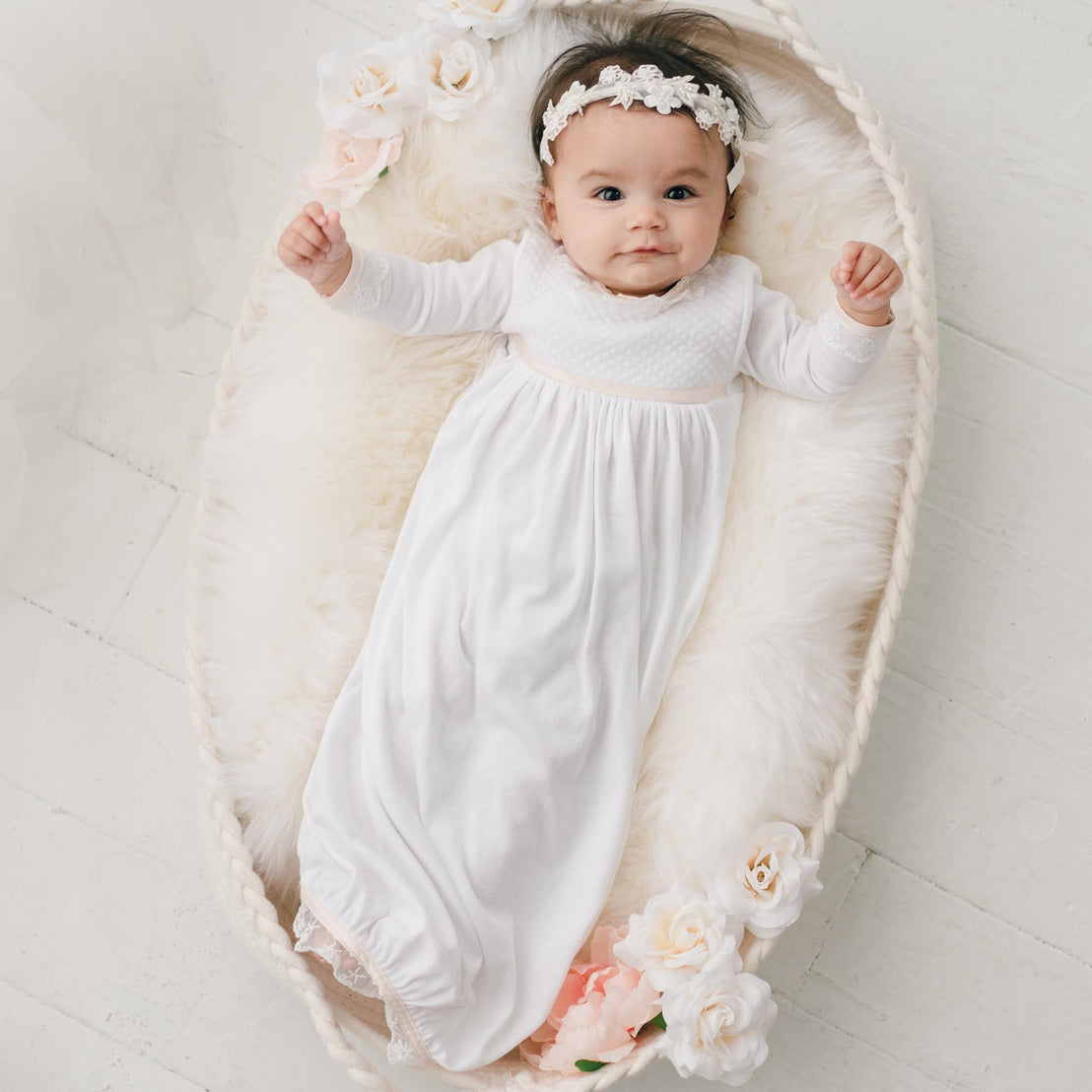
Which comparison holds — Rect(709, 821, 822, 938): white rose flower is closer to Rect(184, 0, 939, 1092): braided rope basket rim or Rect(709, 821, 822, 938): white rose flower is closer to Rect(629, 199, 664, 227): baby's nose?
Rect(184, 0, 939, 1092): braided rope basket rim

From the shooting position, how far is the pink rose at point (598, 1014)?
128 centimetres

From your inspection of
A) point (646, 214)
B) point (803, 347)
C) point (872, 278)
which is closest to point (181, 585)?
point (646, 214)

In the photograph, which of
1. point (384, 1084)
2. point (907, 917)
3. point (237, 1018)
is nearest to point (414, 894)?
point (384, 1084)

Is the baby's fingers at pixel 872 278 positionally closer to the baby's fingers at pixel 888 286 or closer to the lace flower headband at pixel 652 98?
the baby's fingers at pixel 888 286

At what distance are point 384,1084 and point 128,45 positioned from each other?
59.6 inches

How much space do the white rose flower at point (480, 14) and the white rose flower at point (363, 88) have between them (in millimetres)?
60

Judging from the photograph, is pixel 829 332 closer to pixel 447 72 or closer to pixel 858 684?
pixel 858 684

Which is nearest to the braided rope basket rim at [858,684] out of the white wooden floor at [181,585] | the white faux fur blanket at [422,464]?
the white faux fur blanket at [422,464]

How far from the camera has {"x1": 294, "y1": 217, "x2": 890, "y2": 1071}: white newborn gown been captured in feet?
4.34

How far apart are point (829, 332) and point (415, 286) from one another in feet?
1.87

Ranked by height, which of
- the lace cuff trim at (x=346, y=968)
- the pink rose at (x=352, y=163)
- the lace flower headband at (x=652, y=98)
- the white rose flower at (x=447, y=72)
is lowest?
the lace cuff trim at (x=346, y=968)

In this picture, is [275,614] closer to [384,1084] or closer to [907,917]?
[384,1084]

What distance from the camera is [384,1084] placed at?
1.28 meters

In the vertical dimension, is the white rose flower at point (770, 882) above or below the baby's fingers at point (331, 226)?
below
